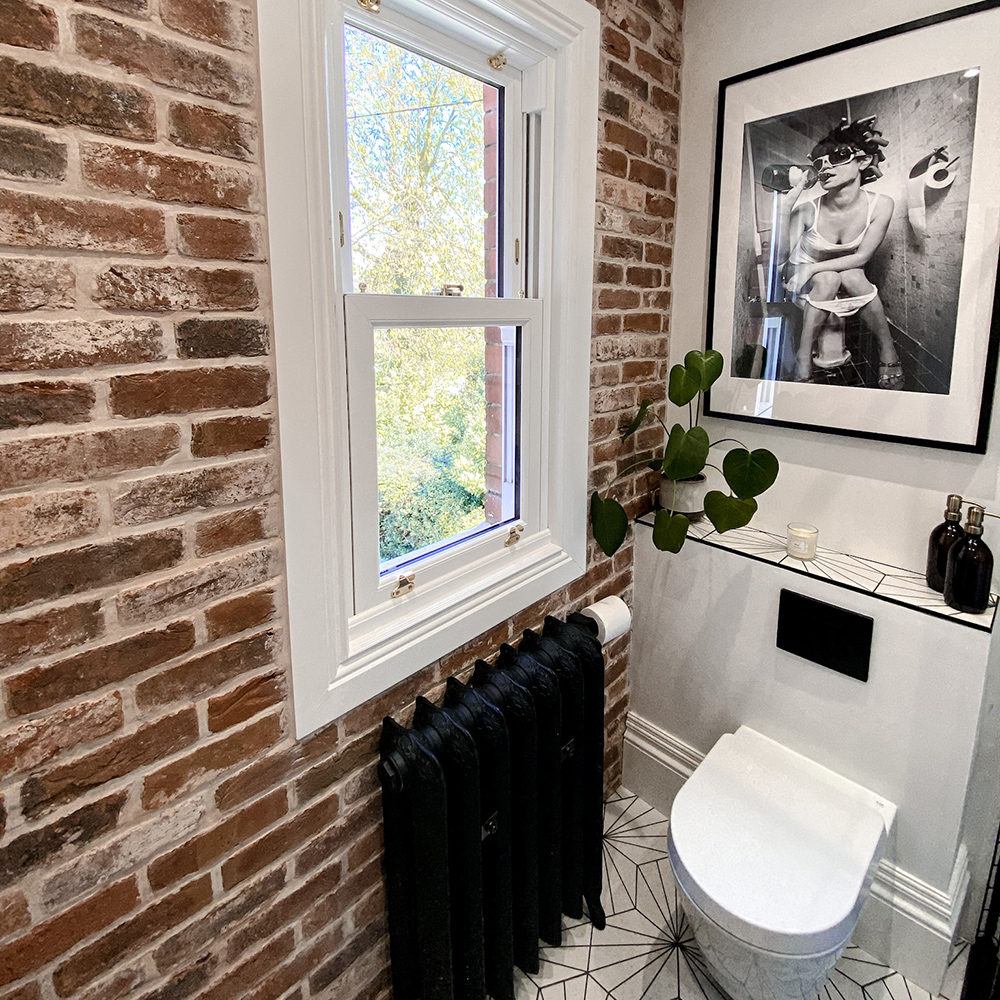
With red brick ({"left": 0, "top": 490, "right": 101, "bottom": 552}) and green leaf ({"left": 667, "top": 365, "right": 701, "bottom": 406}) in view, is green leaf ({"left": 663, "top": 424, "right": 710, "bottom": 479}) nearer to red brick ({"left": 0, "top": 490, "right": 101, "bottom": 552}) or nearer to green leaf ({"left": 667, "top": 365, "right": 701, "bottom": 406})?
green leaf ({"left": 667, "top": 365, "right": 701, "bottom": 406})

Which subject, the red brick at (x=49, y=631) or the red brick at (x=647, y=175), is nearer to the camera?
the red brick at (x=49, y=631)

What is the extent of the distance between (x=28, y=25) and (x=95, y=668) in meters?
0.81

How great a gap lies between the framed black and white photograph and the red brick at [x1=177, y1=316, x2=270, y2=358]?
1.36 m

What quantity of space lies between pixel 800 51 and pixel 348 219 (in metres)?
1.28

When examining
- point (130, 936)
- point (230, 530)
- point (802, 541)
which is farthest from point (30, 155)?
point (802, 541)

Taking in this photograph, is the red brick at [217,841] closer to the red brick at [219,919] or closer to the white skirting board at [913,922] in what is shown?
the red brick at [219,919]

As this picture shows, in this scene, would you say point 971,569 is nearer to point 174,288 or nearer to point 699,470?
point 699,470

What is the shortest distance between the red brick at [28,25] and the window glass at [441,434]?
2.09 ft

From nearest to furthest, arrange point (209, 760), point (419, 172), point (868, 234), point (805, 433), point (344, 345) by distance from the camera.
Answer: point (209, 760), point (344, 345), point (419, 172), point (868, 234), point (805, 433)

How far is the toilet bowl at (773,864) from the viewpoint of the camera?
4.32 feet

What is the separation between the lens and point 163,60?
89 centimetres

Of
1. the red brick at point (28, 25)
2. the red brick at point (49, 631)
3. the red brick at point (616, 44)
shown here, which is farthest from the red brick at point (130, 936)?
the red brick at point (616, 44)

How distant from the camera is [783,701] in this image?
71.2 inches

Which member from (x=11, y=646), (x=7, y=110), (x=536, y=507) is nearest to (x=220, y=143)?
(x=7, y=110)
